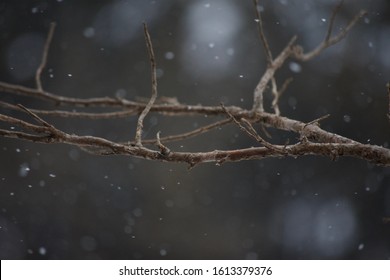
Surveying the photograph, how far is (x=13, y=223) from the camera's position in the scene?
336 inches

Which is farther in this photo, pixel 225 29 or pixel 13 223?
pixel 225 29

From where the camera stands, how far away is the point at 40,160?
866cm

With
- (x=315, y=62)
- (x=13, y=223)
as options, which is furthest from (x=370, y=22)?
(x=13, y=223)

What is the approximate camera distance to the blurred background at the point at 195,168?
28.1 ft

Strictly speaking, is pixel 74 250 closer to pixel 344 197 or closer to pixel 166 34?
pixel 166 34

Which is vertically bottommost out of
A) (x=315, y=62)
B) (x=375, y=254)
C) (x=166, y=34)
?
(x=375, y=254)

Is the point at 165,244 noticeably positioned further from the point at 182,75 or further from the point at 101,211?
the point at 182,75

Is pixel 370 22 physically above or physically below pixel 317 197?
above

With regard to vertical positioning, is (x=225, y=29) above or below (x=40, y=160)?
above

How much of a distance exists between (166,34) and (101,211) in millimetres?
3376

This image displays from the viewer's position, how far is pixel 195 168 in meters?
8.60

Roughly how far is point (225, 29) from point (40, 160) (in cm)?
419

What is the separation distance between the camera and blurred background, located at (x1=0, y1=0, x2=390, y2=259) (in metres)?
8.56

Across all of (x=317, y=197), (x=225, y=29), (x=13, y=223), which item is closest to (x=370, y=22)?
(x=225, y=29)
